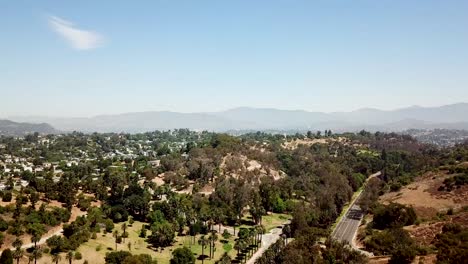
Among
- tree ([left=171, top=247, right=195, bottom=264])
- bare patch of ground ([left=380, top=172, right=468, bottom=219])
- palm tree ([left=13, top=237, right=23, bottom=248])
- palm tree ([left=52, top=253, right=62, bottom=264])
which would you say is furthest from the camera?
bare patch of ground ([left=380, top=172, right=468, bottom=219])

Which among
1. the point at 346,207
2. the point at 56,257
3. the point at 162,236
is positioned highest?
the point at 56,257

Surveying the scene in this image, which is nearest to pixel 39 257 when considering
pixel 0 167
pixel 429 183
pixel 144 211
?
pixel 144 211

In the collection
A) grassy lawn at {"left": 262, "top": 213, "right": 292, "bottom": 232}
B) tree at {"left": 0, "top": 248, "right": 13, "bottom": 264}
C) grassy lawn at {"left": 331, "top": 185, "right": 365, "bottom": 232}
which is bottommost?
grassy lawn at {"left": 262, "top": 213, "right": 292, "bottom": 232}

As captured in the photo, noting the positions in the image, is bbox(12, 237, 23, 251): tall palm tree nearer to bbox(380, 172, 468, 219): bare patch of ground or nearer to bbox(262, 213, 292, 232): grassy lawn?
bbox(262, 213, 292, 232): grassy lawn

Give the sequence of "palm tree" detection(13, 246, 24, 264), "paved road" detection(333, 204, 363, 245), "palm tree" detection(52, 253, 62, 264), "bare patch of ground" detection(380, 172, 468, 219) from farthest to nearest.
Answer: "bare patch of ground" detection(380, 172, 468, 219) < "paved road" detection(333, 204, 363, 245) < "palm tree" detection(52, 253, 62, 264) < "palm tree" detection(13, 246, 24, 264)

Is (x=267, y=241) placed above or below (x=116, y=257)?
below

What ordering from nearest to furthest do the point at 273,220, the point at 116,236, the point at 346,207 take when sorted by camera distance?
the point at 116,236 → the point at 273,220 → the point at 346,207

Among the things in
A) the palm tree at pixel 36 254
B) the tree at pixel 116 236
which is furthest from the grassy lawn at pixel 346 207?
the palm tree at pixel 36 254

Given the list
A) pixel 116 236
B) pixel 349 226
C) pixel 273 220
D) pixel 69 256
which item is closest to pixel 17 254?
pixel 69 256

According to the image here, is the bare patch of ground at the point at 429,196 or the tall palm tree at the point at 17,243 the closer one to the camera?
the tall palm tree at the point at 17,243

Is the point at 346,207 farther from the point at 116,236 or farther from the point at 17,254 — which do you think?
the point at 17,254

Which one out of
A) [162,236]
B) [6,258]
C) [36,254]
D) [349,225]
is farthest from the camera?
[349,225]

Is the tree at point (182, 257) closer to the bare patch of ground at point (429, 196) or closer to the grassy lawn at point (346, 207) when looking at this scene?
the grassy lawn at point (346, 207)

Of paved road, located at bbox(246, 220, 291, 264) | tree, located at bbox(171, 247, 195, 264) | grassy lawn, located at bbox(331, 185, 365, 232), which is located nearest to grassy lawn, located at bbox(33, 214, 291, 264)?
tree, located at bbox(171, 247, 195, 264)
